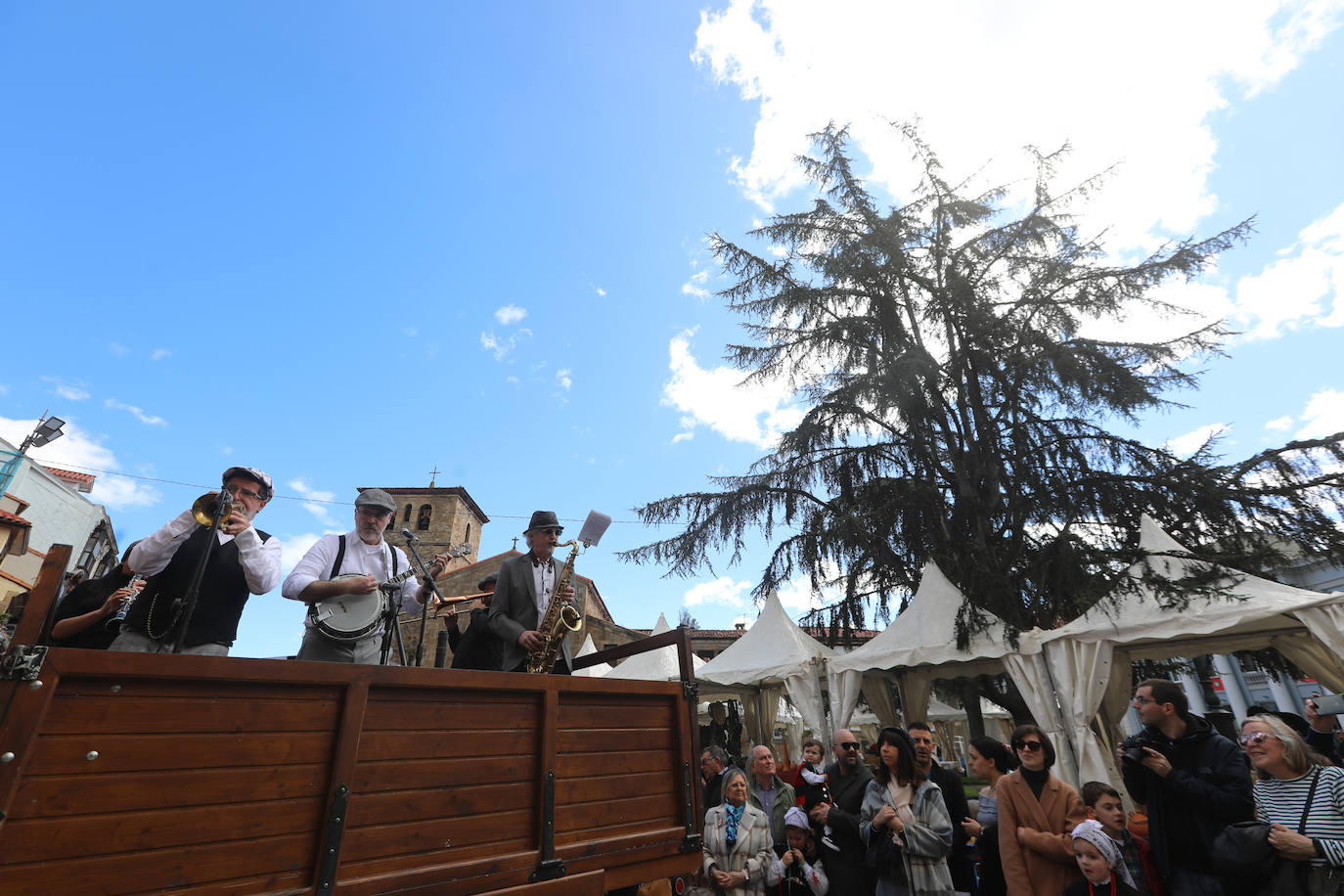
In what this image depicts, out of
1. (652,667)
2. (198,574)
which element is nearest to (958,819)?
(198,574)

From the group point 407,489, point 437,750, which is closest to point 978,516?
point 437,750

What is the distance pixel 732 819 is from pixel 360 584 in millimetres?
3507

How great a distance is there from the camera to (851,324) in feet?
45.5

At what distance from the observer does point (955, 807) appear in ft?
15.8

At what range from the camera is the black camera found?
3.69 metres

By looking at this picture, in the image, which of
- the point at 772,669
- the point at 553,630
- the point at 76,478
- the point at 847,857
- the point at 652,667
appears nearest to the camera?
the point at 553,630

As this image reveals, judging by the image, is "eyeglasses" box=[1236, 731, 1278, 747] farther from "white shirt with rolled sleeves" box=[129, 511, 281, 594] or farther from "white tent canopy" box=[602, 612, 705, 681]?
"white tent canopy" box=[602, 612, 705, 681]

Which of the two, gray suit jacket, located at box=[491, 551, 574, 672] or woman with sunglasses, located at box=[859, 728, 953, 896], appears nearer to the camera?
woman with sunglasses, located at box=[859, 728, 953, 896]

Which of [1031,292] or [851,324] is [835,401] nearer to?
[851,324]

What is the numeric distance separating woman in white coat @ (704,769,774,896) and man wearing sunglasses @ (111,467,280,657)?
375cm

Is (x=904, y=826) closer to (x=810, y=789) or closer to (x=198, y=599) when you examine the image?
(x=810, y=789)

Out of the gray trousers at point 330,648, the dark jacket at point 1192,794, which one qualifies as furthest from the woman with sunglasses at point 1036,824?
the gray trousers at point 330,648

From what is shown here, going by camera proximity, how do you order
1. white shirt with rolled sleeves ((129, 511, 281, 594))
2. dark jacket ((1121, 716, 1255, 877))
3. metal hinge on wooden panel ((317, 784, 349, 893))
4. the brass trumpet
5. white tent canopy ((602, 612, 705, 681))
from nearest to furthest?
metal hinge on wooden panel ((317, 784, 349, 893)) → the brass trumpet → white shirt with rolled sleeves ((129, 511, 281, 594)) → dark jacket ((1121, 716, 1255, 877)) → white tent canopy ((602, 612, 705, 681))

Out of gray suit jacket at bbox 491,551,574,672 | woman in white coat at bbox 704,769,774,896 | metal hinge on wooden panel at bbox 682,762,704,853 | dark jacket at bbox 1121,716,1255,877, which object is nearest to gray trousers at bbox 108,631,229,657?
gray suit jacket at bbox 491,551,574,672
